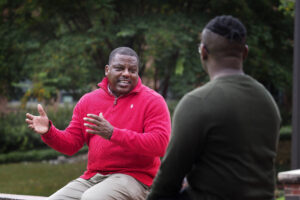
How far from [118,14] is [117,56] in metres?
8.31

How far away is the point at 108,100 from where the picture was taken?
3773 mm

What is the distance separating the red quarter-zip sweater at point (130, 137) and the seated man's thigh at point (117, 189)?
7cm

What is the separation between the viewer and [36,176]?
14.7m

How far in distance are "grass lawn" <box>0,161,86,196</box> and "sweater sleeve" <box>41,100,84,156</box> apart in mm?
8697

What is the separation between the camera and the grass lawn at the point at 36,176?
12.6 metres

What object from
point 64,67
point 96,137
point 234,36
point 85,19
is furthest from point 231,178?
point 85,19

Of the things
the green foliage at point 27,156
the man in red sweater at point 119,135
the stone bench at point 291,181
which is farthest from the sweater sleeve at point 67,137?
the green foliage at point 27,156

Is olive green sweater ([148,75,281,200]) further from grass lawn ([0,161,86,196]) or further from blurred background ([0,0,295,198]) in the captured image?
grass lawn ([0,161,86,196])

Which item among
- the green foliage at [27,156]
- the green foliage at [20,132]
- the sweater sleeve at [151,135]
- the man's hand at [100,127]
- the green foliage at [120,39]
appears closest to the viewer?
the man's hand at [100,127]

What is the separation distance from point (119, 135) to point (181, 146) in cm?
104

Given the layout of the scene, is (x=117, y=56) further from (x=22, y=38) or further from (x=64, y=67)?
(x=22, y=38)

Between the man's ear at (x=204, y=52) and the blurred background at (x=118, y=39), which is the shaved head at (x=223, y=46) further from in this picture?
the blurred background at (x=118, y=39)

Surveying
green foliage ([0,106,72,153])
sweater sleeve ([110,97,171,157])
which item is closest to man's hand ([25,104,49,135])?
sweater sleeve ([110,97,171,157])

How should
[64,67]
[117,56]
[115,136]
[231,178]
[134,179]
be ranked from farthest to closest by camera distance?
[64,67], [117,56], [134,179], [115,136], [231,178]
